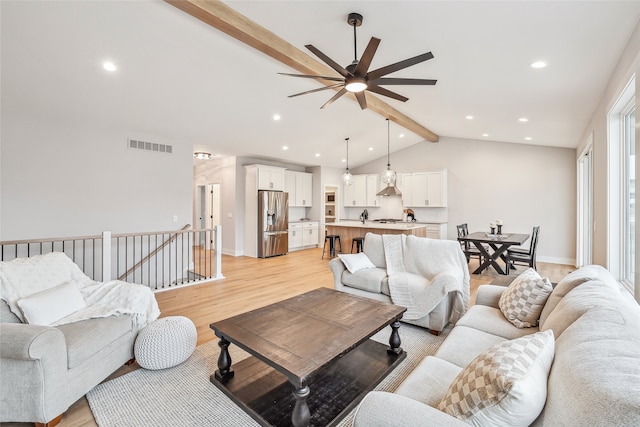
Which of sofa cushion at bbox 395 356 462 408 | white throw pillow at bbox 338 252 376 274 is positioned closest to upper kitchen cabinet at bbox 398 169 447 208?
white throw pillow at bbox 338 252 376 274

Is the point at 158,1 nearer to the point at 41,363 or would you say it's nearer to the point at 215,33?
the point at 215,33

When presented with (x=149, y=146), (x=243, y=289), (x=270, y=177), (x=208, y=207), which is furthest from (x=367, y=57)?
(x=208, y=207)

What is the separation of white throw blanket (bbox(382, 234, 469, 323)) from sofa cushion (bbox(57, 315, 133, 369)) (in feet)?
8.46

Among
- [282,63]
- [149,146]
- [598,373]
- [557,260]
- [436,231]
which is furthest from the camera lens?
[436,231]

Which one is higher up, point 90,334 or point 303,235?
point 303,235

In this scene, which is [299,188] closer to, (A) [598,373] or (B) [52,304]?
(B) [52,304]

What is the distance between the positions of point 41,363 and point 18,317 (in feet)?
2.45

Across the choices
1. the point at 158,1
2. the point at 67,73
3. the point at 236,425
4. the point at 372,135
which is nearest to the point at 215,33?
the point at 158,1

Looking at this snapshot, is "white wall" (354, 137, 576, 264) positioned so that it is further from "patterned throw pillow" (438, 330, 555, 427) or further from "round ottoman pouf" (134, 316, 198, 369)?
"round ottoman pouf" (134, 316, 198, 369)

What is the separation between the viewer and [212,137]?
5961 millimetres

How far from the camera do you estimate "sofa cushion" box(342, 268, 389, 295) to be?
3.38 meters

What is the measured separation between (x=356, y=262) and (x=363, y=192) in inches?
234

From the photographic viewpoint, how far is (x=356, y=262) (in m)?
3.71

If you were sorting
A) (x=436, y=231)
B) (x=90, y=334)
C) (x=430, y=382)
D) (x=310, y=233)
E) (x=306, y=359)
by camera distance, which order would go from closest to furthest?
(x=430, y=382) → (x=306, y=359) → (x=90, y=334) → (x=436, y=231) → (x=310, y=233)
